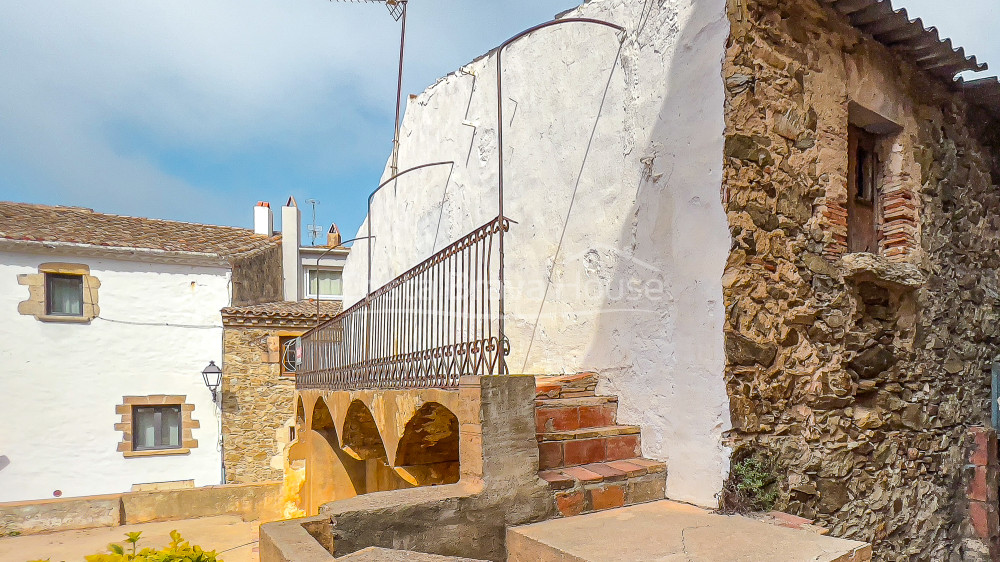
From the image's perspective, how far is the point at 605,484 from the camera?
11.0ft

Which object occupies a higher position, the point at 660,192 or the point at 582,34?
the point at 582,34

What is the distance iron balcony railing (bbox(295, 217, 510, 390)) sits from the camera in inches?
139

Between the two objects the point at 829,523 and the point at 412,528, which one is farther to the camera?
the point at 829,523

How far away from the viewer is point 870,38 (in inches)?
160

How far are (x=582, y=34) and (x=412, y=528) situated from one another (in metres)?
3.80

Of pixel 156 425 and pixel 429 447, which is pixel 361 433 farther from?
pixel 156 425

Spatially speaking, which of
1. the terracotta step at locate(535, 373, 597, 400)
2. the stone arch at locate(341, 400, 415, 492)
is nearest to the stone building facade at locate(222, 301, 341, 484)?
the stone arch at locate(341, 400, 415, 492)

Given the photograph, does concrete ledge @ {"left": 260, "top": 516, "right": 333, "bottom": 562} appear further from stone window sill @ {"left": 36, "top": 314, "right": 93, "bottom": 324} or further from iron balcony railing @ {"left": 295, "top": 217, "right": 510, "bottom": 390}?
stone window sill @ {"left": 36, "top": 314, "right": 93, "bottom": 324}

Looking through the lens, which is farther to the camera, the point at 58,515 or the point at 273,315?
the point at 273,315

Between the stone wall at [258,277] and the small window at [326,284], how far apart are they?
6.05 feet

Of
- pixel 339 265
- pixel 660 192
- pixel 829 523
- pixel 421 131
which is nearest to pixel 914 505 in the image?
pixel 829 523

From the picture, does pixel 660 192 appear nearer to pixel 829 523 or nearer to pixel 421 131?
pixel 829 523

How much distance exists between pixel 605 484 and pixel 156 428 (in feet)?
39.3

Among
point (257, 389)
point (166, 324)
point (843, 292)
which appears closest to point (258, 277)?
point (166, 324)
